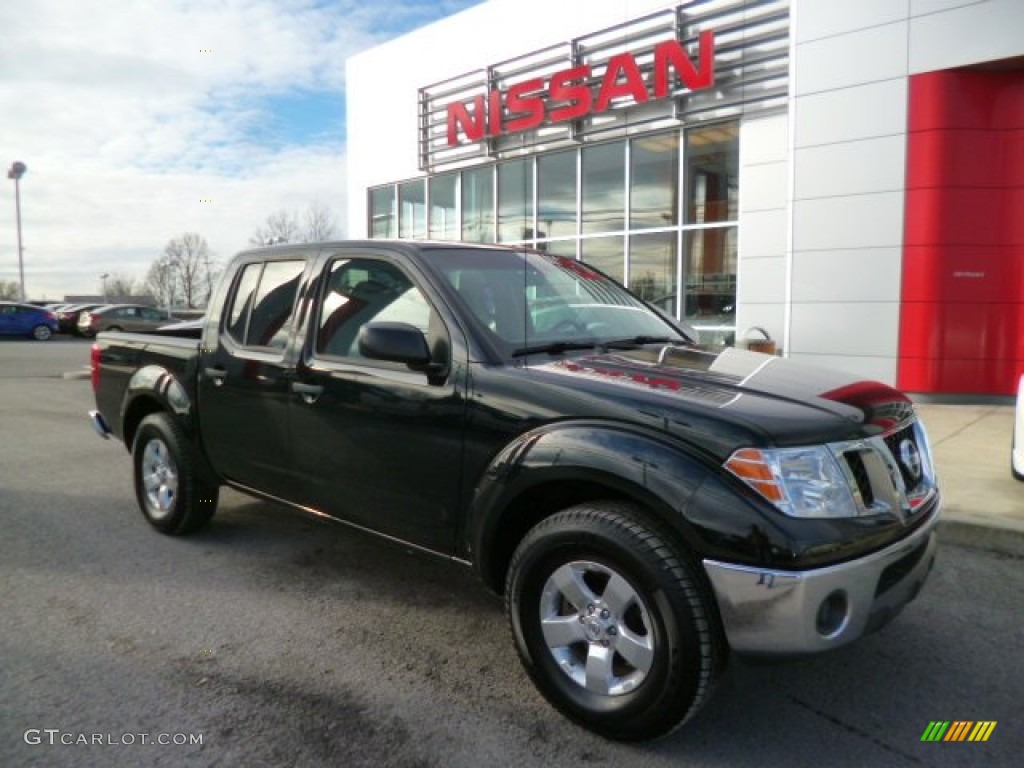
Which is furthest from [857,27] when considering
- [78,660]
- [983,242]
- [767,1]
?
[78,660]

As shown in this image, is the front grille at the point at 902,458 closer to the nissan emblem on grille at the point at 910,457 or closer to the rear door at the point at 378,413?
the nissan emblem on grille at the point at 910,457

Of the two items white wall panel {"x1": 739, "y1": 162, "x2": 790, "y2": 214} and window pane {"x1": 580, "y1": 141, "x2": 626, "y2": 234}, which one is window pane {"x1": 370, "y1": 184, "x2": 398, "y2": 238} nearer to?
window pane {"x1": 580, "y1": 141, "x2": 626, "y2": 234}

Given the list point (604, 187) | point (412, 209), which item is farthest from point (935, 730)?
point (412, 209)

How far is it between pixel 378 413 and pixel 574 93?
1161cm

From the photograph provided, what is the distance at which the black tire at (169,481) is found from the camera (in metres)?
4.55

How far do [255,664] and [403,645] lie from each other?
2.03ft

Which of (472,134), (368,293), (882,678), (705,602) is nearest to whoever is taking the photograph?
(705,602)

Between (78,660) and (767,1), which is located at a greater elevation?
(767,1)

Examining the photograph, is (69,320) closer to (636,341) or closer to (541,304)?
(541,304)

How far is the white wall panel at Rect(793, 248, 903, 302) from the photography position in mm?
10031

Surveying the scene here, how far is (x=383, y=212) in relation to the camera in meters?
18.8

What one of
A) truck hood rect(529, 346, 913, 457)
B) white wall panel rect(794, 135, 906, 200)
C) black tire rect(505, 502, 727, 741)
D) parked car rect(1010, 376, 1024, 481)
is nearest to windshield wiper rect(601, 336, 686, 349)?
truck hood rect(529, 346, 913, 457)

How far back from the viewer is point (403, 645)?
11.1ft

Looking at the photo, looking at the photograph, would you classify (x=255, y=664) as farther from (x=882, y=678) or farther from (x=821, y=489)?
(x=882, y=678)
